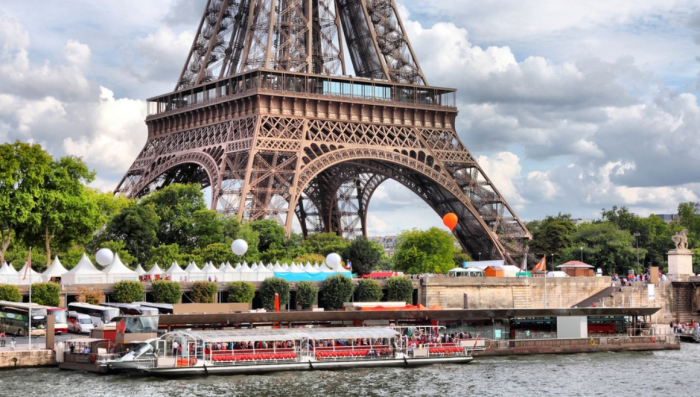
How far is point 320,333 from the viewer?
160 feet

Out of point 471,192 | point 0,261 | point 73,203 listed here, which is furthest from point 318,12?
point 0,261

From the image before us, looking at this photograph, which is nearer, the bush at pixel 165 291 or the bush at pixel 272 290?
the bush at pixel 165 291

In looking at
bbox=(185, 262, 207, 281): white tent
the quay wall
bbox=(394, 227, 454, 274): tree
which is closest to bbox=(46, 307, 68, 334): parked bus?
the quay wall

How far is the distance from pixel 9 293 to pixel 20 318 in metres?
3.63

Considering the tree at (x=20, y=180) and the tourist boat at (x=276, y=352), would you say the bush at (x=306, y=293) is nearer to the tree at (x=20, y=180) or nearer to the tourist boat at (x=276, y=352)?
the tourist boat at (x=276, y=352)

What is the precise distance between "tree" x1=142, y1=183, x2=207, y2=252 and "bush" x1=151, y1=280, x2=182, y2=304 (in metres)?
16.4

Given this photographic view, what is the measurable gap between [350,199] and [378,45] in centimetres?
1897

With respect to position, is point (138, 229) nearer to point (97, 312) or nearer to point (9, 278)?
point (9, 278)

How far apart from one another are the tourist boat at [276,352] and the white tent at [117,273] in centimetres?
1532

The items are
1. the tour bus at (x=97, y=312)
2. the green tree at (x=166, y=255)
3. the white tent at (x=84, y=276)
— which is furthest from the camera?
the green tree at (x=166, y=255)

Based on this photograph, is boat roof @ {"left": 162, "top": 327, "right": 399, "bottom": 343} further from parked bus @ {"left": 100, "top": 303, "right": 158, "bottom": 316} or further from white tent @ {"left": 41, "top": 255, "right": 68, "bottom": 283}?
white tent @ {"left": 41, "top": 255, "right": 68, "bottom": 283}

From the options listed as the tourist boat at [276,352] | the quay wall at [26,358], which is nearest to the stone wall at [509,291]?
the tourist boat at [276,352]

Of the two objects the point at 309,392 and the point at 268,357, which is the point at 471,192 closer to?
the point at 268,357

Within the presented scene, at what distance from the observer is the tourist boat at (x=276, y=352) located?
44.4 metres
